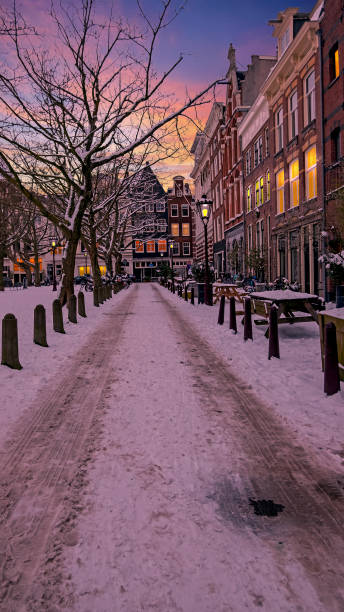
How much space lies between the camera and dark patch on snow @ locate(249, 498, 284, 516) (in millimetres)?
2594

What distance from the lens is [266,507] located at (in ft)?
→ 8.72

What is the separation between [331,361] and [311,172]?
16001 millimetres

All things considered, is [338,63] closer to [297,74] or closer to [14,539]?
[297,74]

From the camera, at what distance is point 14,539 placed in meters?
2.37

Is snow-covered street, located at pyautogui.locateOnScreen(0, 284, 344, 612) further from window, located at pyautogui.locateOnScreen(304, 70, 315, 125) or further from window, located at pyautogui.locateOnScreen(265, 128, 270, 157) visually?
window, located at pyautogui.locateOnScreen(265, 128, 270, 157)

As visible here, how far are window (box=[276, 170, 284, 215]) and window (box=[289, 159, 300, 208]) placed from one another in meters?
1.40

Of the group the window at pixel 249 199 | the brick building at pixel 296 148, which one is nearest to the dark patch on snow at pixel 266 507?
the brick building at pixel 296 148

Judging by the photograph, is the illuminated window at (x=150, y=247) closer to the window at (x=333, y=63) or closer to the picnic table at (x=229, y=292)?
the picnic table at (x=229, y=292)

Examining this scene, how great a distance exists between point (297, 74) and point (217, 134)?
22.8m

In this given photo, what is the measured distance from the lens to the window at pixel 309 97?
18.5m

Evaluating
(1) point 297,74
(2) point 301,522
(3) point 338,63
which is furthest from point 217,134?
(2) point 301,522

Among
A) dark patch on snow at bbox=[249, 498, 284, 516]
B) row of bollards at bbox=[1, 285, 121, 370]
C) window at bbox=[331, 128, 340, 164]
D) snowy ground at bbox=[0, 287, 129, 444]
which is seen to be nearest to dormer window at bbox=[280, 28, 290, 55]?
window at bbox=[331, 128, 340, 164]

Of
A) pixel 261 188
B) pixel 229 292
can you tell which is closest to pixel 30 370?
pixel 229 292

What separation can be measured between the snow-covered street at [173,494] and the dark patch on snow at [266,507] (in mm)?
37
